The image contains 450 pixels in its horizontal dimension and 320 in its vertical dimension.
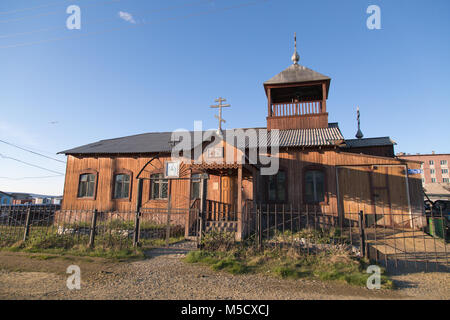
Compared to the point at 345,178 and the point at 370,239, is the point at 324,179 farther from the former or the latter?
the point at 370,239

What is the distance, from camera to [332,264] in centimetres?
681

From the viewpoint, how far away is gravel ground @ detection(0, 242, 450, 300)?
5035mm

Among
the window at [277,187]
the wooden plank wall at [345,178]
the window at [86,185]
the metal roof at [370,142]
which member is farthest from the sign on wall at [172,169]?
the metal roof at [370,142]

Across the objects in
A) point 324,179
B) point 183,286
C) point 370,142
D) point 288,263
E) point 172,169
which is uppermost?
point 370,142

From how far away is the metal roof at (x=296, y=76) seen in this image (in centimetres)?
1637

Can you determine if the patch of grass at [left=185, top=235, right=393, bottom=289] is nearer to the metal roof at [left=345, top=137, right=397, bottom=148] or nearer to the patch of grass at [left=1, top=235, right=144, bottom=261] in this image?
the patch of grass at [left=1, top=235, right=144, bottom=261]

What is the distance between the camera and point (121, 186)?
53.7ft

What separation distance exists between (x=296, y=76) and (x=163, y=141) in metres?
10.1

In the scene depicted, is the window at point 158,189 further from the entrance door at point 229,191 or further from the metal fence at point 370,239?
the metal fence at point 370,239

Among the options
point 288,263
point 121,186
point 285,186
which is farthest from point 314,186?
point 121,186

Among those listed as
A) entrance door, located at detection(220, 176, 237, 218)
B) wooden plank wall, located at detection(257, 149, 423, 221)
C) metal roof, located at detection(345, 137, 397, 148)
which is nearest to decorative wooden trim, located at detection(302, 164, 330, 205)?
wooden plank wall, located at detection(257, 149, 423, 221)

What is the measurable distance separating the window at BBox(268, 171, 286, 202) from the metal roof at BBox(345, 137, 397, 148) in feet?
17.1
